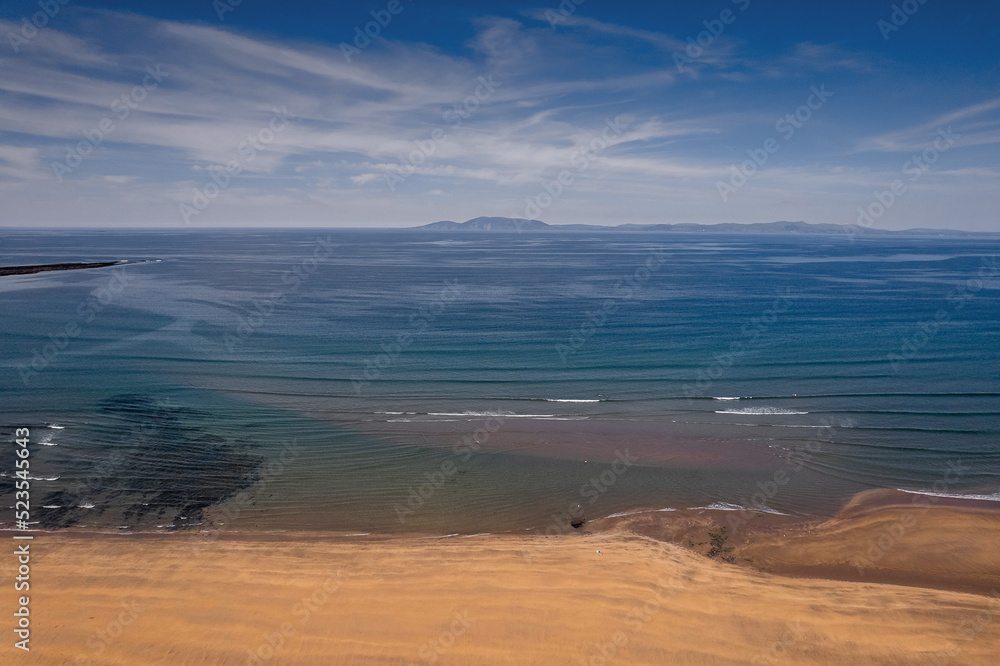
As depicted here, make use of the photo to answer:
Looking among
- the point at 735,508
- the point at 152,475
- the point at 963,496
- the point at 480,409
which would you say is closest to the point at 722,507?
the point at 735,508

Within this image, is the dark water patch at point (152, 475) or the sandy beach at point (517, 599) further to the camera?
the dark water patch at point (152, 475)

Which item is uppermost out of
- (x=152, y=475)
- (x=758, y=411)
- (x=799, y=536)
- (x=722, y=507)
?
(x=152, y=475)

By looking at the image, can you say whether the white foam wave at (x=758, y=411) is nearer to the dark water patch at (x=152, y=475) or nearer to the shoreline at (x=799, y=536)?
the shoreline at (x=799, y=536)

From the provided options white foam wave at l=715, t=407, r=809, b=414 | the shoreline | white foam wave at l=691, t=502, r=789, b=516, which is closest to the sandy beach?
the shoreline

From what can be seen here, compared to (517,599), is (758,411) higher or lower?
higher

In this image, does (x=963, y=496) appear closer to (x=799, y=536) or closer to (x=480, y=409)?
(x=799, y=536)

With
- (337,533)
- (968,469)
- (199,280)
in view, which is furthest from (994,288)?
(199,280)

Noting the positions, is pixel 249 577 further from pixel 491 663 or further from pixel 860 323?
pixel 860 323

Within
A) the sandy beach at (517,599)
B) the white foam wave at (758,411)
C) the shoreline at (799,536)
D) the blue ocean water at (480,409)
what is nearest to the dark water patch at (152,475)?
the blue ocean water at (480,409)
